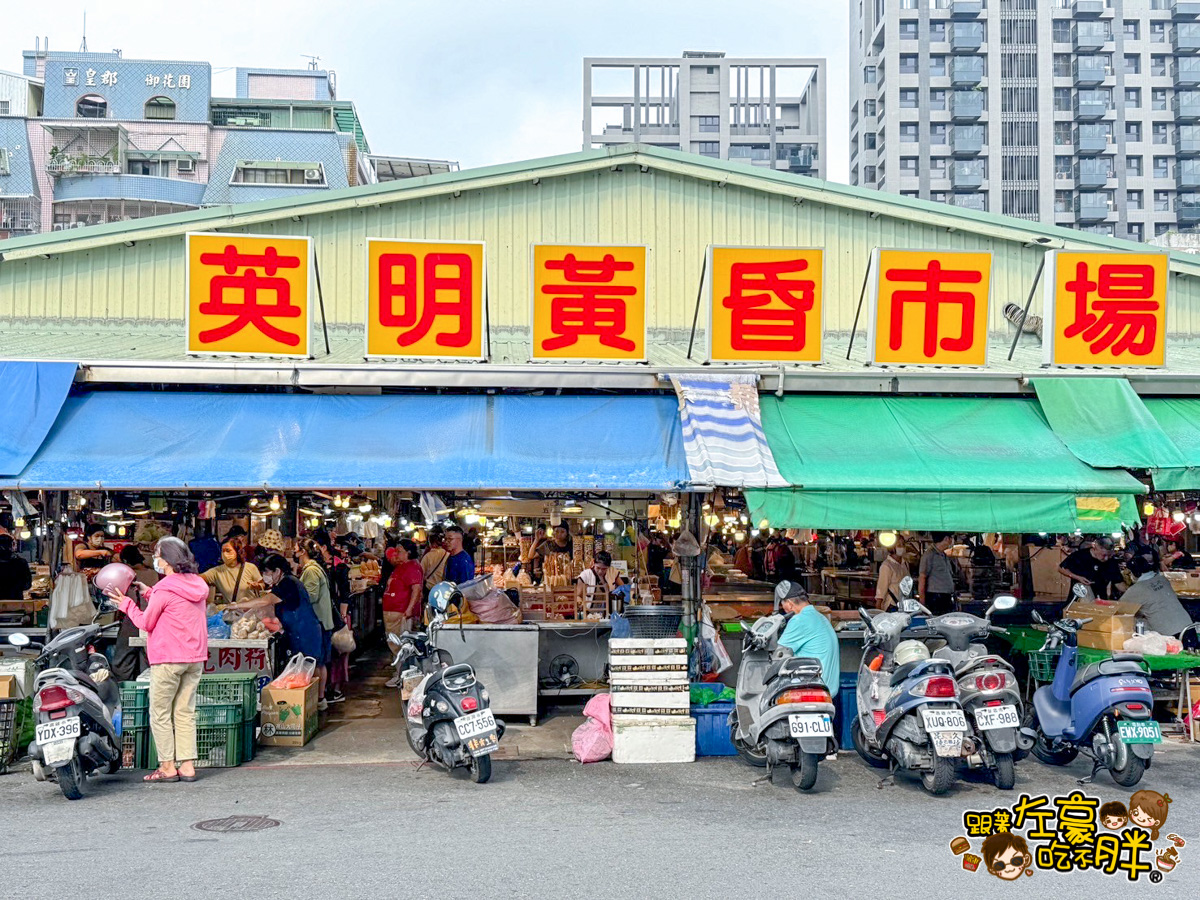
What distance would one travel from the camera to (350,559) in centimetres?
2258

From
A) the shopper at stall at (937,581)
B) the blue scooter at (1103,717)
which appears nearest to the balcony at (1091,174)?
the shopper at stall at (937,581)

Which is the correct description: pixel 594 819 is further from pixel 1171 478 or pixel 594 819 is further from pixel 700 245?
pixel 700 245

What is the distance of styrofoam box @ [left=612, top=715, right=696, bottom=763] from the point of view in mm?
10352

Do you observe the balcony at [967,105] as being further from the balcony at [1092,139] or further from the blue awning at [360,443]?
the blue awning at [360,443]

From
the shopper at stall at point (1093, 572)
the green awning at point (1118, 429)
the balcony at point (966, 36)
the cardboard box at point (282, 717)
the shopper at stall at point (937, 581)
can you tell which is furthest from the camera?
the balcony at point (966, 36)

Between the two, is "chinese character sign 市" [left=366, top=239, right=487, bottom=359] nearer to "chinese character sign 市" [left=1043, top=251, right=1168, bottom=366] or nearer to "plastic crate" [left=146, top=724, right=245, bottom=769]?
"plastic crate" [left=146, top=724, right=245, bottom=769]

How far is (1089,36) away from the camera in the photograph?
81.8m

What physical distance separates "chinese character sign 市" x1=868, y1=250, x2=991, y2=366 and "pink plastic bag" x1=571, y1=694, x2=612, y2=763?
499 cm

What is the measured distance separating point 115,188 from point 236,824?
168 feet

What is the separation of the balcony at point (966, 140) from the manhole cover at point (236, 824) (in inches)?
3236

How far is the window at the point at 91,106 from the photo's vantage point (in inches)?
2207

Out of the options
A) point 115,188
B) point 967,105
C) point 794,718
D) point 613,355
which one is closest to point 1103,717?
point 794,718

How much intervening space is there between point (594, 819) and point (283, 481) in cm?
446

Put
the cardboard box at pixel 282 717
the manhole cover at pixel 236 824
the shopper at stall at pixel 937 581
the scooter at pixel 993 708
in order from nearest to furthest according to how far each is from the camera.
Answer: the manhole cover at pixel 236 824 → the scooter at pixel 993 708 → the cardboard box at pixel 282 717 → the shopper at stall at pixel 937 581
